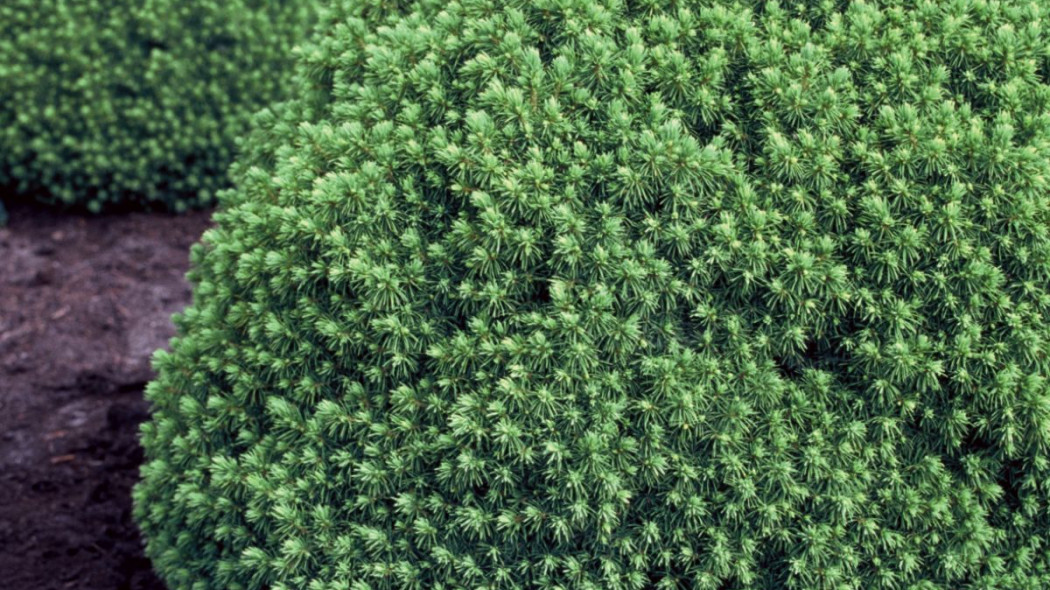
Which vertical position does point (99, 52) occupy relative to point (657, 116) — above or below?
below

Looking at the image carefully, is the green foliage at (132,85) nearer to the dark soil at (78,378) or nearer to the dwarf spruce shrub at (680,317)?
the dark soil at (78,378)

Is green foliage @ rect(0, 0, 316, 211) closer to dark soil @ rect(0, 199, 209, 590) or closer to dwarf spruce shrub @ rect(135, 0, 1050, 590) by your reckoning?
dark soil @ rect(0, 199, 209, 590)

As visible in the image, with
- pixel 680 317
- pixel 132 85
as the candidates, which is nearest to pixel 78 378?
pixel 132 85

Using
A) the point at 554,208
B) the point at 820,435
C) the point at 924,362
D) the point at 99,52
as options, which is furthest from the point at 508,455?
the point at 99,52

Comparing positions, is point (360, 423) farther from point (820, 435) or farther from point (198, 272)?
point (820, 435)

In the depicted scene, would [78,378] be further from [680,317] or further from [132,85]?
[680,317]
